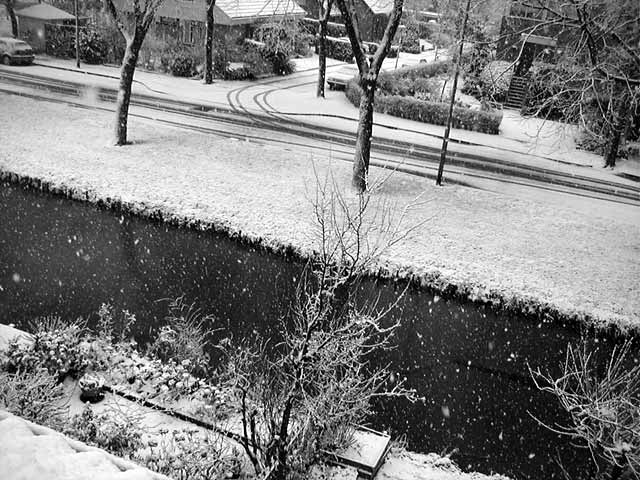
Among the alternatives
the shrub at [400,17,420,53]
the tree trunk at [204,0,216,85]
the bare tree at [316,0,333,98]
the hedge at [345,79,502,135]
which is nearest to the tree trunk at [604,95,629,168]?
the hedge at [345,79,502,135]

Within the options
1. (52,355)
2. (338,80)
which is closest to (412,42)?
(338,80)

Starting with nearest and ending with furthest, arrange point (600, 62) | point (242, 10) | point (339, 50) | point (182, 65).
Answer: point (600, 62)
point (182, 65)
point (242, 10)
point (339, 50)

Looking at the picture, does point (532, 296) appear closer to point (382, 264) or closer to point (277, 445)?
point (382, 264)

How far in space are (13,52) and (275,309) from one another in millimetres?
26185

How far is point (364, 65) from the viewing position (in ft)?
55.8

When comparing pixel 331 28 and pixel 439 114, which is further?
pixel 331 28

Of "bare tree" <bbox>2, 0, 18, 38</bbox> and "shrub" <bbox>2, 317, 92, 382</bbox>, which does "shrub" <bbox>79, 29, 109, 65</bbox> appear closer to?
"bare tree" <bbox>2, 0, 18, 38</bbox>

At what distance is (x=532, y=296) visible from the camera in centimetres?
1343

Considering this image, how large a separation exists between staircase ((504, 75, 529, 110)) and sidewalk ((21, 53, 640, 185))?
1.26 m

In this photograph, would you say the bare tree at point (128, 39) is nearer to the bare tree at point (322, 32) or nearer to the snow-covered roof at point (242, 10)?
the bare tree at point (322, 32)

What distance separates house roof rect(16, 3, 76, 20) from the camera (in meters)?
36.1

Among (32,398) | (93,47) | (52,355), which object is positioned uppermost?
(93,47)

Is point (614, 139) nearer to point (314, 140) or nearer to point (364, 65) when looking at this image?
point (314, 140)

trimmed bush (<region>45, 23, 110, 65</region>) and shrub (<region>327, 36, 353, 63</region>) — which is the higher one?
shrub (<region>327, 36, 353, 63</region>)
